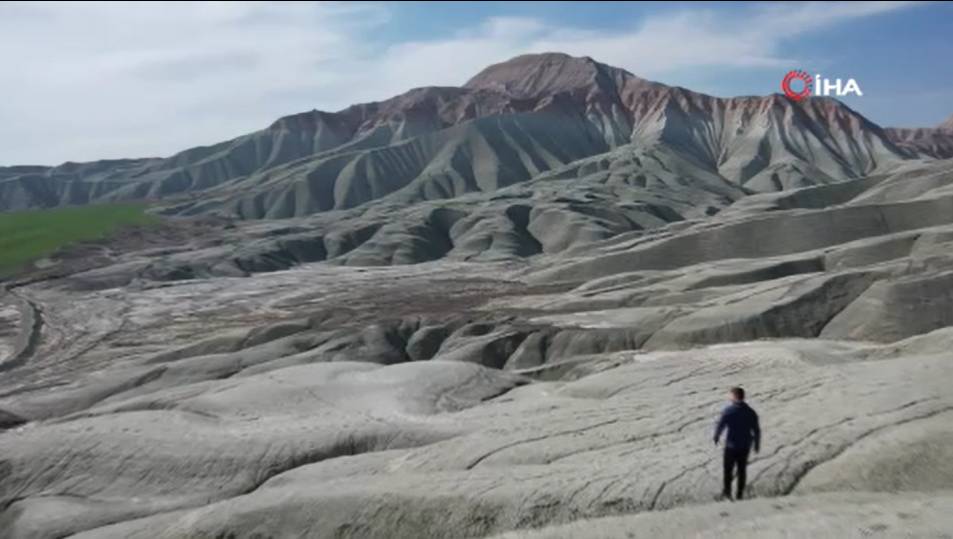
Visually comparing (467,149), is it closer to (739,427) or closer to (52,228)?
(52,228)

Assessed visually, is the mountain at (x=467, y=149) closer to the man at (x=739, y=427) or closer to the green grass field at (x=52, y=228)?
the green grass field at (x=52, y=228)

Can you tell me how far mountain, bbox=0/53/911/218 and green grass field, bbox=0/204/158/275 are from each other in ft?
44.0

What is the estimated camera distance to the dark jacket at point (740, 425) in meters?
12.8

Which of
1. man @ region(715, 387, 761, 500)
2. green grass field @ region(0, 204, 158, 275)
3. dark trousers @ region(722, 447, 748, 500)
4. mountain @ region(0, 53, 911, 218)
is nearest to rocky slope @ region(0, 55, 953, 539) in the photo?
dark trousers @ region(722, 447, 748, 500)

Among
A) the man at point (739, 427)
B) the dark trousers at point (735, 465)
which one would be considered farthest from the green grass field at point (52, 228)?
the man at point (739, 427)

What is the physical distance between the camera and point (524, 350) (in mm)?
38594

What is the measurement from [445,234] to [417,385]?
7626 centimetres

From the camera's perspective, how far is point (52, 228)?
10531 centimetres

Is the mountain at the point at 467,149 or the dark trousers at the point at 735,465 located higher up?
the mountain at the point at 467,149

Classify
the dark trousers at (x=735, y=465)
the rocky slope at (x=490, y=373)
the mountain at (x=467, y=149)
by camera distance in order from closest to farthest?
the dark trousers at (x=735, y=465)
the rocky slope at (x=490, y=373)
the mountain at (x=467, y=149)

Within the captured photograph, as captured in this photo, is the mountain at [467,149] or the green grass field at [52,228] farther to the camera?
the mountain at [467,149]

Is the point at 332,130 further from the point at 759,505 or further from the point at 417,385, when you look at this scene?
the point at 759,505

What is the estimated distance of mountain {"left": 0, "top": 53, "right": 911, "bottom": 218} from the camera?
465 ft

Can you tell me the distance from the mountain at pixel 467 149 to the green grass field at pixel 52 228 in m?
13.4
